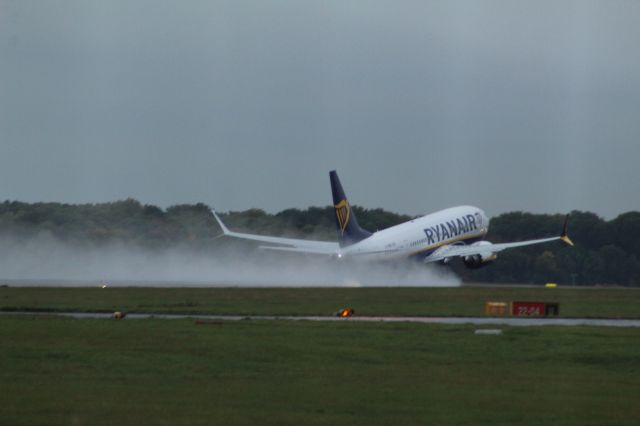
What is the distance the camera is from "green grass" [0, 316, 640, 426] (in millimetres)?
27234

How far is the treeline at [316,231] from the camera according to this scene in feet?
453

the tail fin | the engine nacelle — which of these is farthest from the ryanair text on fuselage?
the tail fin

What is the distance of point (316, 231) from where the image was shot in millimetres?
152875

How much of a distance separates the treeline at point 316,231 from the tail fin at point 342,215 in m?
31.1

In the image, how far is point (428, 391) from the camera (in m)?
31.2

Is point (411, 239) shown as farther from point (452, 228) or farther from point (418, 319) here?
point (418, 319)

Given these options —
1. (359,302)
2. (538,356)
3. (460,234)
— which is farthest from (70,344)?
(460,234)

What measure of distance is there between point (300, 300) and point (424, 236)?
1457 inches

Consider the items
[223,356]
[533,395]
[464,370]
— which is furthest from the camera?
[223,356]

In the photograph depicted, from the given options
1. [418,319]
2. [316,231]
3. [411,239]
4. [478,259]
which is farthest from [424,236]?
[418,319]

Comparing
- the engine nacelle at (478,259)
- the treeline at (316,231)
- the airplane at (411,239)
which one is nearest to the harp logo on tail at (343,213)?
the airplane at (411,239)

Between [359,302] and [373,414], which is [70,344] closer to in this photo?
[373,414]

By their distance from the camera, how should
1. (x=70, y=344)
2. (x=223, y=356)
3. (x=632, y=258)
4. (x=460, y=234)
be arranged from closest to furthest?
(x=223, y=356) → (x=70, y=344) → (x=460, y=234) → (x=632, y=258)

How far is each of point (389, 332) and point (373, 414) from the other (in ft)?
67.4
